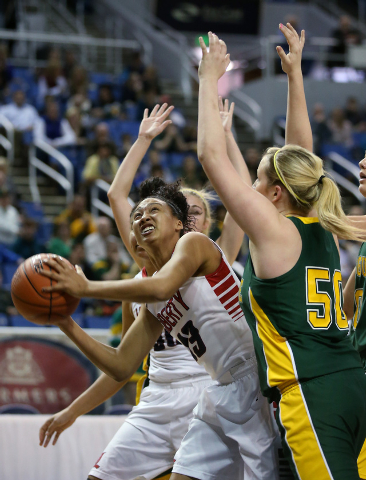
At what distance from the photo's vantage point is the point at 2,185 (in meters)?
8.75

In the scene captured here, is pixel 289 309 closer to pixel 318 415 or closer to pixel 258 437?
pixel 318 415

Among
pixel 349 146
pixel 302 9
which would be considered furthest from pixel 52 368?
pixel 302 9

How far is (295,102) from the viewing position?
10.9 feet

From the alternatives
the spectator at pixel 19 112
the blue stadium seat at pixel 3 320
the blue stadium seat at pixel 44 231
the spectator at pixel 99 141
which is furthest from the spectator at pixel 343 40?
the blue stadium seat at pixel 3 320

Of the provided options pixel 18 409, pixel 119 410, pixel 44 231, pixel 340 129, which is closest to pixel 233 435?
pixel 119 410

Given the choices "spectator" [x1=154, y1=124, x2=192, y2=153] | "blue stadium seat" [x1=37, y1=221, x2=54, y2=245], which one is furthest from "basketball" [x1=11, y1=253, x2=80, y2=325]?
"spectator" [x1=154, y1=124, x2=192, y2=153]

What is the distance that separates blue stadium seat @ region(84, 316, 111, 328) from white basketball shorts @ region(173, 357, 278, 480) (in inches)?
184

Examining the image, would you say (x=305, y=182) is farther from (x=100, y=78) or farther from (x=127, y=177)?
(x=100, y=78)

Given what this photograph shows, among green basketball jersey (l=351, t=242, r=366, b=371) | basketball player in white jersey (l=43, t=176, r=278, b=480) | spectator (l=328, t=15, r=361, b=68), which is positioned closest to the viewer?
basketball player in white jersey (l=43, t=176, r=278, b=480)

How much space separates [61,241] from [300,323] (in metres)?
6.02

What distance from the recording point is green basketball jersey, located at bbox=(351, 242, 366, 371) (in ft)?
10.3

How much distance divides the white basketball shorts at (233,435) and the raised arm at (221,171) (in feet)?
2.41

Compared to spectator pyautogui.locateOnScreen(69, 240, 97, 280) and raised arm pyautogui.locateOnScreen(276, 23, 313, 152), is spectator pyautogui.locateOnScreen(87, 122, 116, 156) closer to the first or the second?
spectator pyautogui.locateOnScreen(69, 240, 97, 280)

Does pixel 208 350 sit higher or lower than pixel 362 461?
higher
